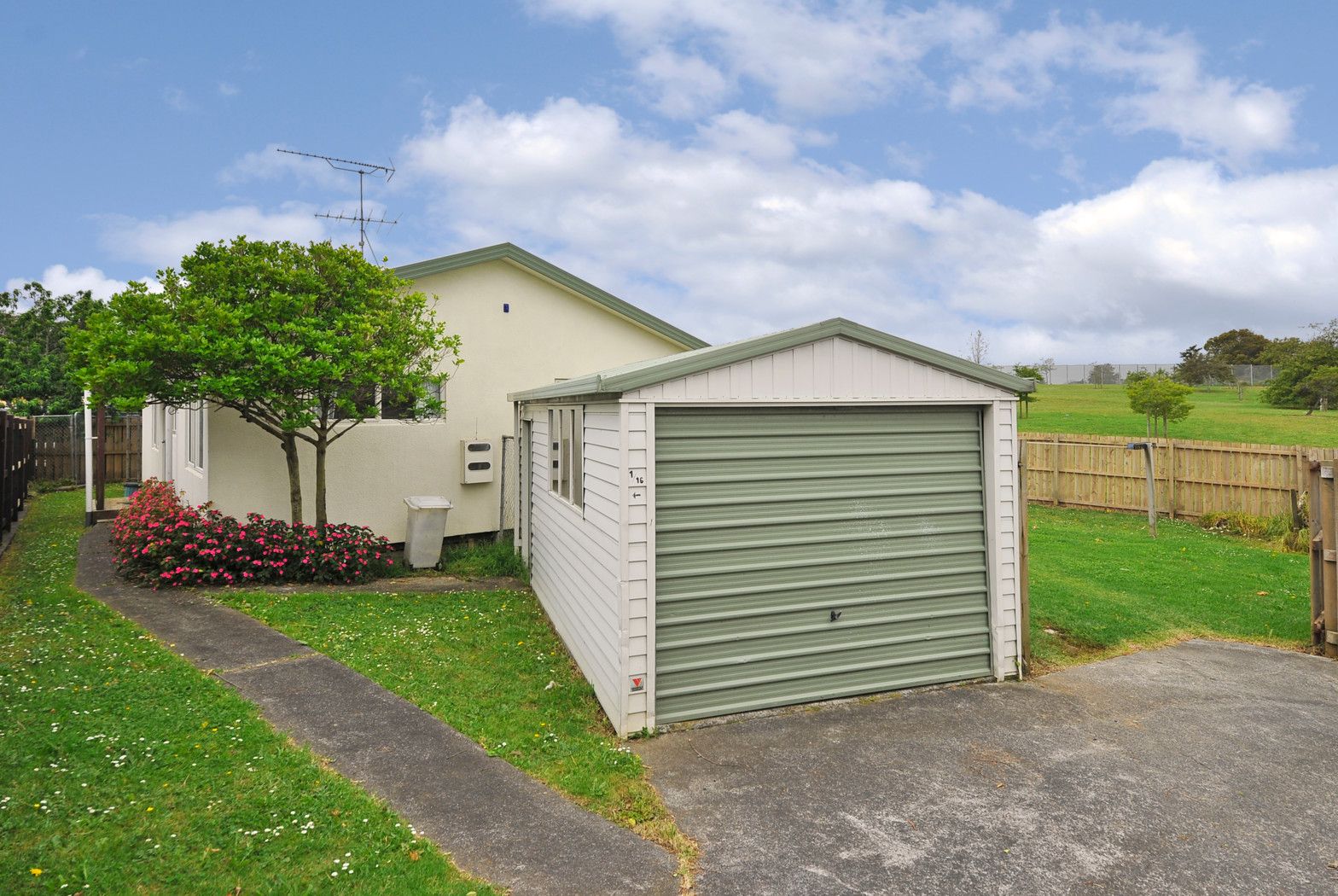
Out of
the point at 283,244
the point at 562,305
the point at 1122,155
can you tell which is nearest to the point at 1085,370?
the point at 1122,155

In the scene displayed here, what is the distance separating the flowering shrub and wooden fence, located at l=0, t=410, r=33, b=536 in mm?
4248

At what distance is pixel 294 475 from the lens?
1009 centimetres

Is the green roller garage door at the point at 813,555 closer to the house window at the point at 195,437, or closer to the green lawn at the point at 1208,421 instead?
the house window at the point at 195,437

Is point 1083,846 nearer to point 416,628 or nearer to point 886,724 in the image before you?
point 886,724

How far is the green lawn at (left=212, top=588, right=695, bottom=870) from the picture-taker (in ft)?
14.8

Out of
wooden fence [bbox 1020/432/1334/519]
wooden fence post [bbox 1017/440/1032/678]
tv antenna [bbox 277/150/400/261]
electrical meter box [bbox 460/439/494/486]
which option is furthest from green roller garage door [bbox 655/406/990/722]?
tv antenna [bbox 277/150/400/261]

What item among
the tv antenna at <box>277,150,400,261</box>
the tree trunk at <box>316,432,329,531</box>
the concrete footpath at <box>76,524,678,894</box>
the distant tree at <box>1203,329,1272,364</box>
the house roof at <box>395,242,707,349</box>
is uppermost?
the distant tree at <box>1203,329,1272,364</box>

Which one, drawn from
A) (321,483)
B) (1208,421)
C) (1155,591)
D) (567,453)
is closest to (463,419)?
(321,483)

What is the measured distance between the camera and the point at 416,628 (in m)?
7.72

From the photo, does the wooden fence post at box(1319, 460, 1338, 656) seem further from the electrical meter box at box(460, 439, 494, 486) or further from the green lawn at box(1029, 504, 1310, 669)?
the electrical meter box at box(460, 439, 494, 486)

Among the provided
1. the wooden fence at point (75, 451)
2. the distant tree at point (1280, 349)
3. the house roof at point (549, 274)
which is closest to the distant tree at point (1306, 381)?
the distant tree at point (1280, 349)

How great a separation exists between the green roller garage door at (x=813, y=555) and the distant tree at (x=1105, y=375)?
196ft

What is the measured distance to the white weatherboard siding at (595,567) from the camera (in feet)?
17.8

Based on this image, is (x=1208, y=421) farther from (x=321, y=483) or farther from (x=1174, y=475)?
(x=321, y=483)
